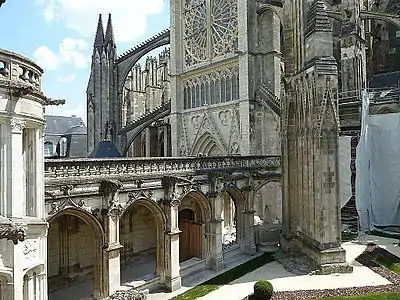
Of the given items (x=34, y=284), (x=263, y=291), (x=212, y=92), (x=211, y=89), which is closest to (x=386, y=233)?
(x=263, y=291)

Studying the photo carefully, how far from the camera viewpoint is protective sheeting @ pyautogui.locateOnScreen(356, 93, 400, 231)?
20875 millimetres

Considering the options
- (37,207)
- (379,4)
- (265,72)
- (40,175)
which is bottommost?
(37,207)

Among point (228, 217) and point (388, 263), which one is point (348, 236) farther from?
point (228, 217)

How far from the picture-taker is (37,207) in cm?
796

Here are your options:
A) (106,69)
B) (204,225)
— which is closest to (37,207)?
(204,225)

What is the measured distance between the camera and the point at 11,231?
6633mm

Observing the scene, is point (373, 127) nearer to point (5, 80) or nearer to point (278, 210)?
point (278, 210)

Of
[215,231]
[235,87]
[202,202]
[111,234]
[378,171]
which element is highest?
[235,87]

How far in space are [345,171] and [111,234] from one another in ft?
42.8

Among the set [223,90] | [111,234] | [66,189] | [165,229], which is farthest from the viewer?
[223,90]

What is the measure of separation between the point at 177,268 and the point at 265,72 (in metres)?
13.6

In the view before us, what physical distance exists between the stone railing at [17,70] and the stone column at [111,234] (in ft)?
15.9

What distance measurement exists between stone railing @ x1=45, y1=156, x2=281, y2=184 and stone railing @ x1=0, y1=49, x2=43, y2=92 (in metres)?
3.73

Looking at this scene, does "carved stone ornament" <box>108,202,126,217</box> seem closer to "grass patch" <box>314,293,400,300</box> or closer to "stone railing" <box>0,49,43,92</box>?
"stone railing" <box>0,49,43,92</box>
